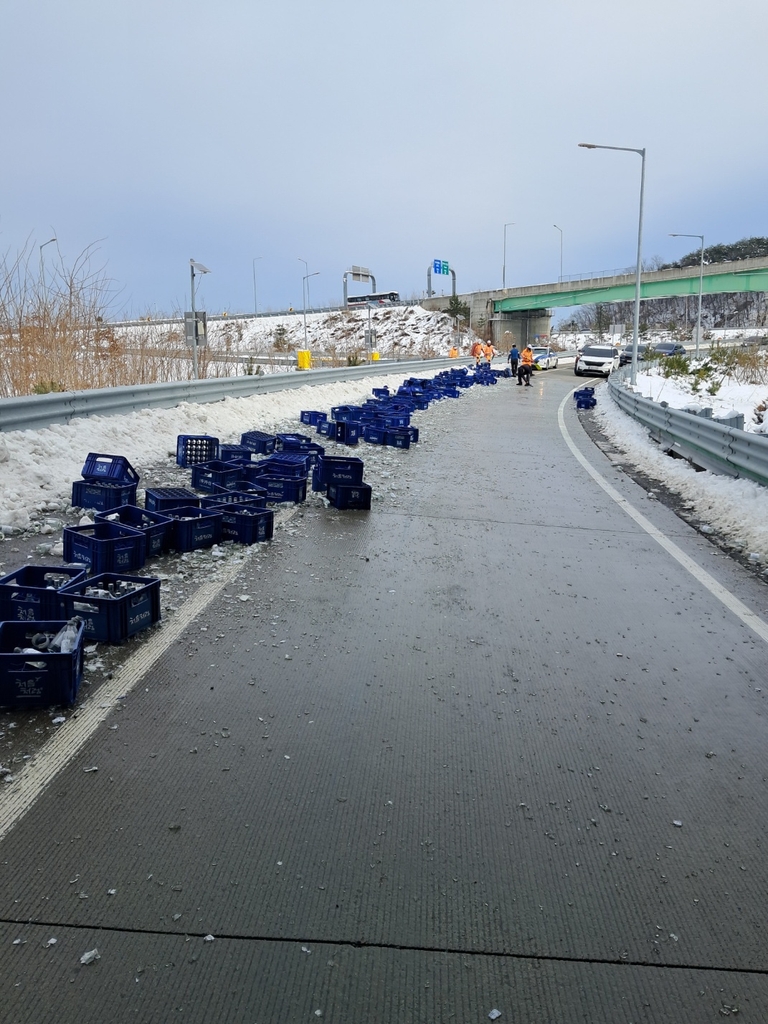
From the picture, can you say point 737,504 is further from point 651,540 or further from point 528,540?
point 528,540

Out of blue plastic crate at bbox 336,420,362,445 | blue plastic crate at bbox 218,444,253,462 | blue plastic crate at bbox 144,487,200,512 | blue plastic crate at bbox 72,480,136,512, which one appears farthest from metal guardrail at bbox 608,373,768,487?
blue plastic crate at bbox 72,480,136,512

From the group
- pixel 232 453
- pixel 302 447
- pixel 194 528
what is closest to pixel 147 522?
pixel 194 528

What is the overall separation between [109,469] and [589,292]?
274ft

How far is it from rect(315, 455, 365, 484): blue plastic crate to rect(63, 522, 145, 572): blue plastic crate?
356 cm

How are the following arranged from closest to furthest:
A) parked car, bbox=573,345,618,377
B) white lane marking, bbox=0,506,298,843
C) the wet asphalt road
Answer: the wet asphalt road < white lane marking, bbox=0,506,298,843 < parked car, bbox=573,345,618,377

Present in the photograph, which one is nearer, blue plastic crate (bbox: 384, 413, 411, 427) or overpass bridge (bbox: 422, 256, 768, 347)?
blue plastic crate (bbox: 384, 413, 411, 427)

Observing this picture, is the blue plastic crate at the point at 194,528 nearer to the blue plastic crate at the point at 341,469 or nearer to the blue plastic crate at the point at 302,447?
the blue plastic crate at the point at 341,469

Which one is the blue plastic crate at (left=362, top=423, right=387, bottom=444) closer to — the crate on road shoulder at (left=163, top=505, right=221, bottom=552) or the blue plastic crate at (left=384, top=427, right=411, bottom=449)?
the blue plastic crate at (left=384, top=427, right=411, bottom=449)

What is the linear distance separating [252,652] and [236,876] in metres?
2.27

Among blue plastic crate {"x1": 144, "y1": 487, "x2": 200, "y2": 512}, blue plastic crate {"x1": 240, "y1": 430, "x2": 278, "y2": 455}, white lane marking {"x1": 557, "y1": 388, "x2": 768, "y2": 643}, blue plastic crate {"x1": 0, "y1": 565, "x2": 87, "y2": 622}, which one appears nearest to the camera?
blue plastic crate {"x1": 0, "y1": 565, "x2": 87, "y2": 622}

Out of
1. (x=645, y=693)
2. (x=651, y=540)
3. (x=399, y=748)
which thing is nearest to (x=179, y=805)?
(x=399, y=748)

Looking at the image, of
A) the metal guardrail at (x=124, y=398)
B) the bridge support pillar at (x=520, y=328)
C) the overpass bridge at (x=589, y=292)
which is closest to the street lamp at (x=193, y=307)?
the metal guardrail at (x=124, y=398)

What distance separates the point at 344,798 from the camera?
368 centimetres

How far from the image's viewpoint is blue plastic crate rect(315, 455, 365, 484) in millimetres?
A: 10172
